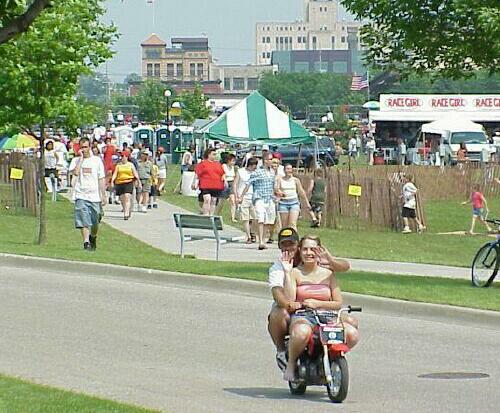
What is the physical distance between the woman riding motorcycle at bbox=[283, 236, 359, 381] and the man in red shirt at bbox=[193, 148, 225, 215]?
688 inches

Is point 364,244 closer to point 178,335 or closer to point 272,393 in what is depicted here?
point 178,335

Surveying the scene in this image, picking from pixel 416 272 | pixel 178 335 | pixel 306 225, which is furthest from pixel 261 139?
pixel 178 335

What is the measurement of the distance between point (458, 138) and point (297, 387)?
5284 centimetres

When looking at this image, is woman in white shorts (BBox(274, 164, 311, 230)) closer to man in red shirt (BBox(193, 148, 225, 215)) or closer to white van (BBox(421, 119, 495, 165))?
man in red shirt (BBox(193, 148, 225, 215))

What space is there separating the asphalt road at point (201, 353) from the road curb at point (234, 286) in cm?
17

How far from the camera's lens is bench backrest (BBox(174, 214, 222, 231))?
872 inches

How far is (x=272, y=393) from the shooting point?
10.5 meters

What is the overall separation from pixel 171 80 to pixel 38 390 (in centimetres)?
18362

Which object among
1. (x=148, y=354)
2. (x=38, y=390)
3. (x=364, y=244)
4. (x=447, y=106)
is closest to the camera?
(x=38, y=390)

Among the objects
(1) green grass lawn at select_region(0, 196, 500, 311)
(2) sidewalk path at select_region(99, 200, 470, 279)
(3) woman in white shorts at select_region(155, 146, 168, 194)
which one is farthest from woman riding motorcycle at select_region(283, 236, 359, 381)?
(3) woman in white shorts at select_region(155, 146, 168, 194)

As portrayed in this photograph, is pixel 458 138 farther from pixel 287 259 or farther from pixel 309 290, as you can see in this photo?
pixel 309 290

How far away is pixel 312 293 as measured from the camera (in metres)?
10.3

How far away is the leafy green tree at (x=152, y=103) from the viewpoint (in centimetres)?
10696

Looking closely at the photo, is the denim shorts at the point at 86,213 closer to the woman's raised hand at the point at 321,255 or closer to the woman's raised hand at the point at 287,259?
the woman's raised hand at the point at 287,259
